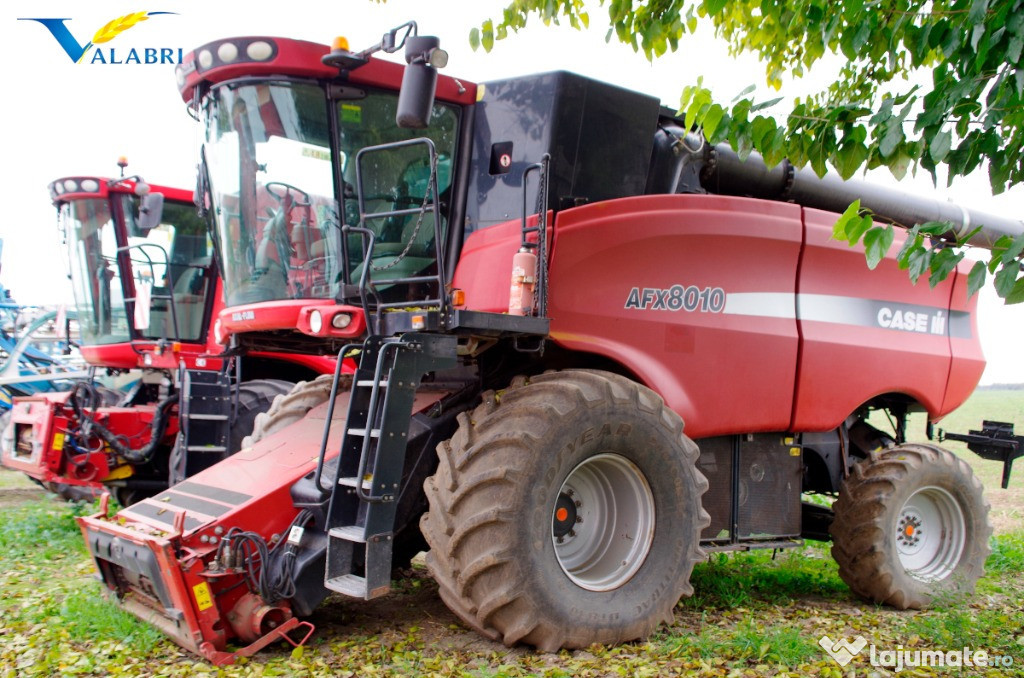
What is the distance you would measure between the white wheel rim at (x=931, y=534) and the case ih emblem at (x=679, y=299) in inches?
86.0

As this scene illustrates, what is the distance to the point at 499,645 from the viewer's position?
4.17 m

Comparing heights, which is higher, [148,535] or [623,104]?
[623,104]

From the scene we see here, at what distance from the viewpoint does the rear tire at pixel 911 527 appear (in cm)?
571

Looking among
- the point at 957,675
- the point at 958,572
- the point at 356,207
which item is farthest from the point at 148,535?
the point at 958,572

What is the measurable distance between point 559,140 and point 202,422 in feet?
13.0

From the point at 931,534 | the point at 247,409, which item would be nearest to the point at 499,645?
the point at 931,534

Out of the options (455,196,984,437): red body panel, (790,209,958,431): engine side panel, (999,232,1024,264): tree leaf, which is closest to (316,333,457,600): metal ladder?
(455,196,984,437): red body panel

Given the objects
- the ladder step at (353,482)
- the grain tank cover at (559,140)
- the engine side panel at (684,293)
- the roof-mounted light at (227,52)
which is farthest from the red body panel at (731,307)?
the roof-mounted light at (227,52)

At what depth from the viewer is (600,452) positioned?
4.43m

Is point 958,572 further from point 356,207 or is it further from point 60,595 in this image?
point 60,595

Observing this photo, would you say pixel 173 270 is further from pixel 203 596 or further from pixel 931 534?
pixel 931 534

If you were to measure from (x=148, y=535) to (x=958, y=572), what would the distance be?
517 centimetres

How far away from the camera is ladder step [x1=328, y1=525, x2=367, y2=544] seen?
392cm

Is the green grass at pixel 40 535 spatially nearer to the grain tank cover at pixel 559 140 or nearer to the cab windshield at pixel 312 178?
the cab windshield at pixel 312 178
